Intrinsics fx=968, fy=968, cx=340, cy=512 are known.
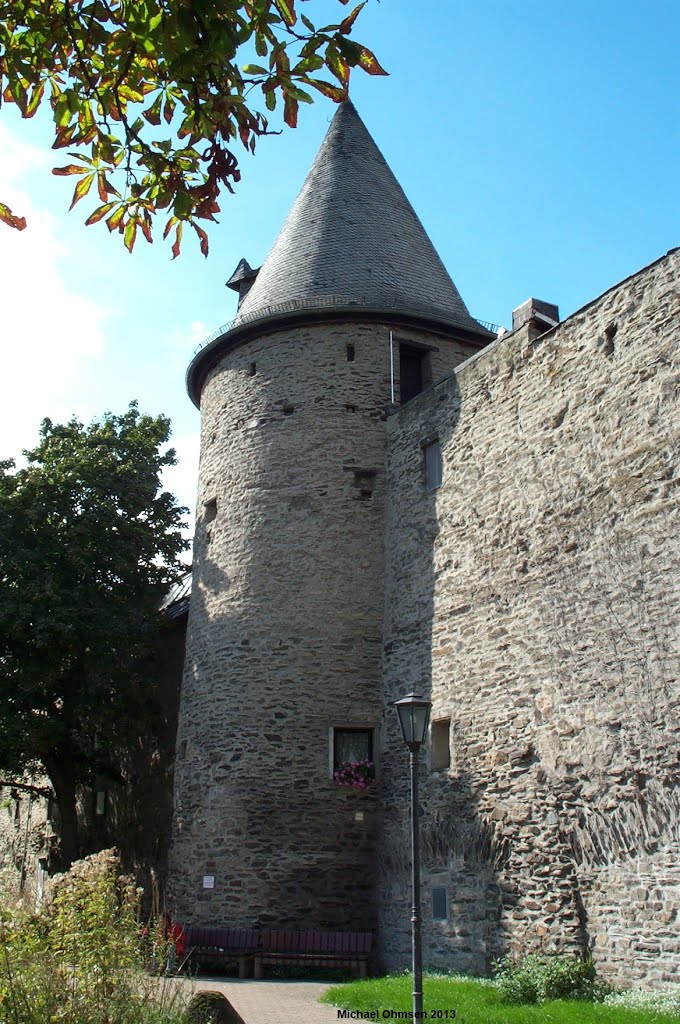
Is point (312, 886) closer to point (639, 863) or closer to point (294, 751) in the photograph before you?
point (294, 751)

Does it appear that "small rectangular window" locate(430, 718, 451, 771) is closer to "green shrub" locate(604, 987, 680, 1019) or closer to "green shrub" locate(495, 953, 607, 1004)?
"green shrub" locate(495, 953, 607, 1004)

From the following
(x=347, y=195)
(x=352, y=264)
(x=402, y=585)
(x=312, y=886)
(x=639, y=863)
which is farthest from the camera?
(x=347, y=195)

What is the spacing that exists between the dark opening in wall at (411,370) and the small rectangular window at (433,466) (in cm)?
189

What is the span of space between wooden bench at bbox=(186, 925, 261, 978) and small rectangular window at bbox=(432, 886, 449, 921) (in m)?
2.33

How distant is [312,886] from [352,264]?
31.6 feet

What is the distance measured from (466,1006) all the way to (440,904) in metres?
2.81

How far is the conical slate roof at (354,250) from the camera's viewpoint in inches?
620

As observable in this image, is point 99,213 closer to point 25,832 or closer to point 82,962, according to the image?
point 82,962

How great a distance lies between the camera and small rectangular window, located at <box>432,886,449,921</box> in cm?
1114

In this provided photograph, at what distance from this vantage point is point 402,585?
1368 centimetres

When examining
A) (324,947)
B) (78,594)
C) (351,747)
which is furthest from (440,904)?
(78,594)

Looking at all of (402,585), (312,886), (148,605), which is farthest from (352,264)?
(312,886)

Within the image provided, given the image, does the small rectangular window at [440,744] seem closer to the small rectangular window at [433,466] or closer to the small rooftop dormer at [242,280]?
the small rectangular window at [433,466]

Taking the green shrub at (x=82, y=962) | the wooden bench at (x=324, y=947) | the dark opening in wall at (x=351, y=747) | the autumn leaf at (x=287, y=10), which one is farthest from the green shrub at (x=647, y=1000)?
the autumn leaf at (x=287, y=10)
